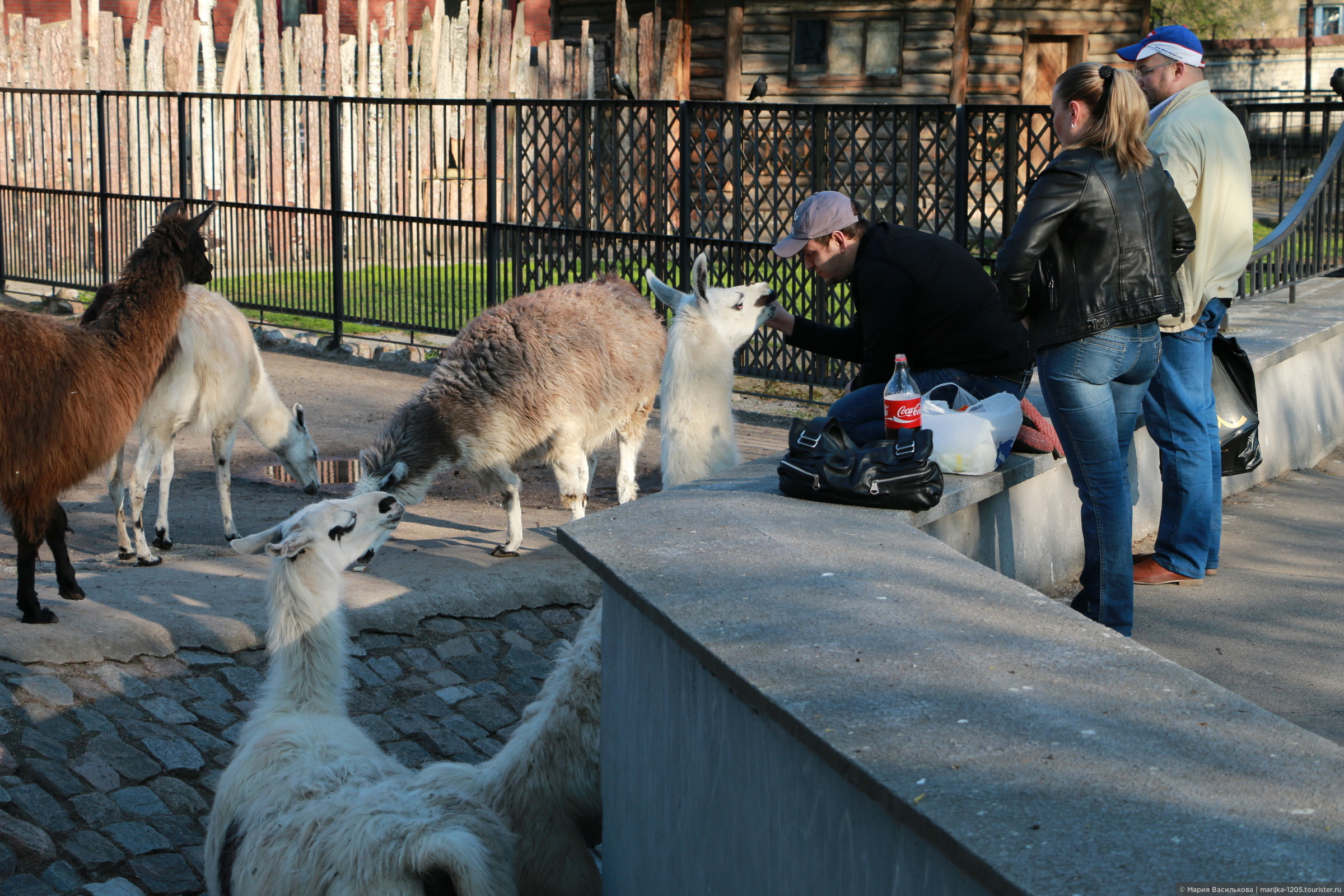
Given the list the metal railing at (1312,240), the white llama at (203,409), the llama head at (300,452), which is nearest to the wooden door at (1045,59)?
the metal railing at (1312,240)

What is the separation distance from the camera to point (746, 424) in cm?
999

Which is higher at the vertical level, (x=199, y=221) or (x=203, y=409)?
(x=199, y=221)

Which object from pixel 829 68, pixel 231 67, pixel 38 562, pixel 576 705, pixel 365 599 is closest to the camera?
pixel 576 705

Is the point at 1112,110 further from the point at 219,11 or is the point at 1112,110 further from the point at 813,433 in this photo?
the point at 219,11

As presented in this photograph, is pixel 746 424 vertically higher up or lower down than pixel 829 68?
lower down

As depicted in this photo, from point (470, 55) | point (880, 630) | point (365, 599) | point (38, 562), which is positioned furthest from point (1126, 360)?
point (470, 55)

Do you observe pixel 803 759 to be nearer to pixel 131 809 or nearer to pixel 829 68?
pixel 131 809

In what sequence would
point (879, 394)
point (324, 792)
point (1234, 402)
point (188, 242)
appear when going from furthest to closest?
1. point (188, 242)
2. point (1234, 402)
3. point (879, 394)
4. point (324, 792)

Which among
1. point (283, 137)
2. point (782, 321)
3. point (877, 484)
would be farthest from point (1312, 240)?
point (283, 137)

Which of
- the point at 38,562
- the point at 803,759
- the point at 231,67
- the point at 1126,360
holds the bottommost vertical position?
the point at 38,562

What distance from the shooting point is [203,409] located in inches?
294

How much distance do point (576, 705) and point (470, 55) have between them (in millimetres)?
14921

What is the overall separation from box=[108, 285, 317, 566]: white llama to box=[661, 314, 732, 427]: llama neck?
10.0 ft

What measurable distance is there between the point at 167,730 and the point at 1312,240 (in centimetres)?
795
